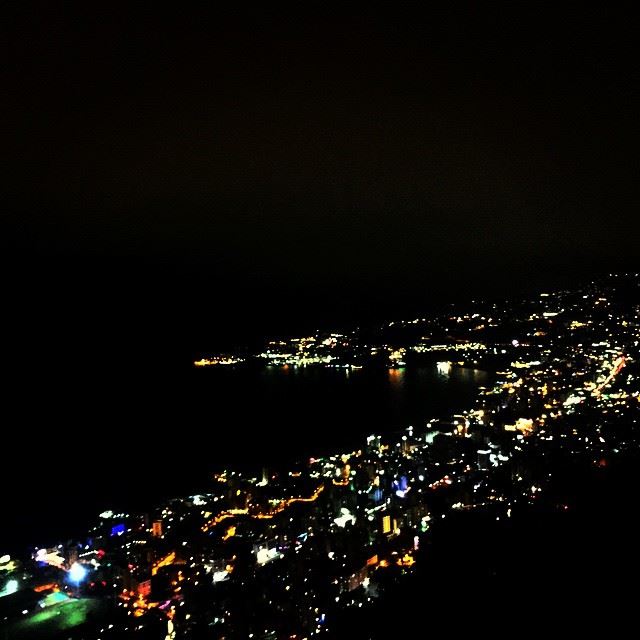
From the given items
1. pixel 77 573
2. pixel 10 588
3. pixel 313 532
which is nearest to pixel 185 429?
pixel 77 573

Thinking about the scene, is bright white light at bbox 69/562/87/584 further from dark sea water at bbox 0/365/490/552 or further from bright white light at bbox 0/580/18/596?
dark sea water at bbox 0/365/490/552

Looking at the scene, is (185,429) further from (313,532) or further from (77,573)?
(313,532)

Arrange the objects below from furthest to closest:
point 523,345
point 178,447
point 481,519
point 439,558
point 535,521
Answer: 1. point 523,345
2. point 178,447
3. point 481,519
4. point 535,521
5. point 439,558

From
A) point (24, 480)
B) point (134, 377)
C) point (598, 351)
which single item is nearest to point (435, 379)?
point (598, 351)

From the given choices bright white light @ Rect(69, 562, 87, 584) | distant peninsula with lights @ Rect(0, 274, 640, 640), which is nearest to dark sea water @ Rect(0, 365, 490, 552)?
distant peninsula with lights @ Rect(0, 274, 640, 640)

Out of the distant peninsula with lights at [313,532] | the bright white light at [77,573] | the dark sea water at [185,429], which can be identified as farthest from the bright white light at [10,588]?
the dark sea water at [185,429]

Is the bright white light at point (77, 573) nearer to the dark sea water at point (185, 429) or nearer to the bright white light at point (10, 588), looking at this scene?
the bright white light at point (10, 588)

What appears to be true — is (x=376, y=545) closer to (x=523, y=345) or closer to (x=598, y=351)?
(x=598, y=351)
